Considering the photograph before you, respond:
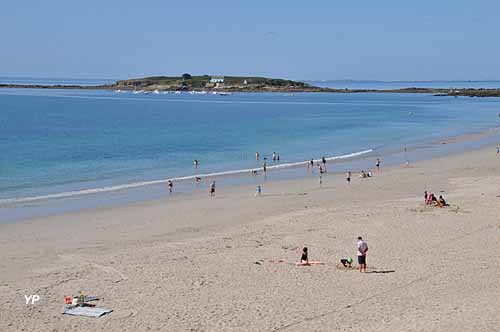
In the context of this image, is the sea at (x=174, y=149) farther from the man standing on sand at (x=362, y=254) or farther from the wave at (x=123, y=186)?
the man standing on sand at (x=362, y=254)

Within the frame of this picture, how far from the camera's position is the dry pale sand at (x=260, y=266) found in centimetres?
1308

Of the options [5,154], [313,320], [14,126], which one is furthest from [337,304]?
[14,126]

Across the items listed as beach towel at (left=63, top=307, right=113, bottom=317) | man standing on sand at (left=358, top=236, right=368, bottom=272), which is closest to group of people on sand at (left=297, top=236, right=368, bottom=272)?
man standing on sand at (left=358, top=236, right=368, bottom=272)

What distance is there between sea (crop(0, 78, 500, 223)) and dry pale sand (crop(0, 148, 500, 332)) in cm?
535

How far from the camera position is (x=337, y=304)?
45.6 feet

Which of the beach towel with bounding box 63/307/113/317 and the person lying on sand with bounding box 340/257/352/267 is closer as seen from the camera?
the beach towel with bounding box 63/307/113/317

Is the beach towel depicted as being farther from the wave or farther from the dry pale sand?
the wave

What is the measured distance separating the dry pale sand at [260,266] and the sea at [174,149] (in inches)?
211

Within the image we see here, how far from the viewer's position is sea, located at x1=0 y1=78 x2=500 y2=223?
32.2 metres

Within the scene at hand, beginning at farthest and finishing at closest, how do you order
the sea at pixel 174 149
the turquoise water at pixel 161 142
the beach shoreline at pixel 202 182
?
1. the turquoise water at pixel 161 142
2. the sea at pixel 174 149
3. the beach shoreline at pixel 202 182

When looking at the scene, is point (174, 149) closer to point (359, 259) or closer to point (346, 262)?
point (346, 262)

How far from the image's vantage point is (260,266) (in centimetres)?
1700

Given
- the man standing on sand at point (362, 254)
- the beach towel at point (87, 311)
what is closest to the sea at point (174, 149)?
the beach towel at point (87, 311)

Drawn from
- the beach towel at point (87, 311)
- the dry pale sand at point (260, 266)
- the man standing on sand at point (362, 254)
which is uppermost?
the man standing on sand at point (362, 254)
